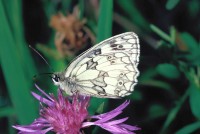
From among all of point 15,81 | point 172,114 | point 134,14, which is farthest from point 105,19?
point 134,14

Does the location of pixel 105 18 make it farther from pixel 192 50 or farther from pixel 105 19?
pixel 192 50

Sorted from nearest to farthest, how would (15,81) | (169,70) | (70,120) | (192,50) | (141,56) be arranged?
(70,120), (15,81), (169,70), (192,50), (141,56)

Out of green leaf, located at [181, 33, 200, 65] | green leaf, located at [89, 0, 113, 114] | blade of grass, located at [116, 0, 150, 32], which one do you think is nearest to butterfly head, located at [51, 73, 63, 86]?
green leaf, located at [89, 0, 113, 114]

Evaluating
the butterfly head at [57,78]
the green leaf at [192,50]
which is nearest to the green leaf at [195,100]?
the green leaf at [192,50]

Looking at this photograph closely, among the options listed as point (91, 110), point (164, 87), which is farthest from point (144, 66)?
point (91, 110)

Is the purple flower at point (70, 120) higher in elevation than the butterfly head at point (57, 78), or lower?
lower

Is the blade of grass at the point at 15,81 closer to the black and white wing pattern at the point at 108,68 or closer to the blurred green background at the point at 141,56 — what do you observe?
the blurred green background at the point at 141,56
